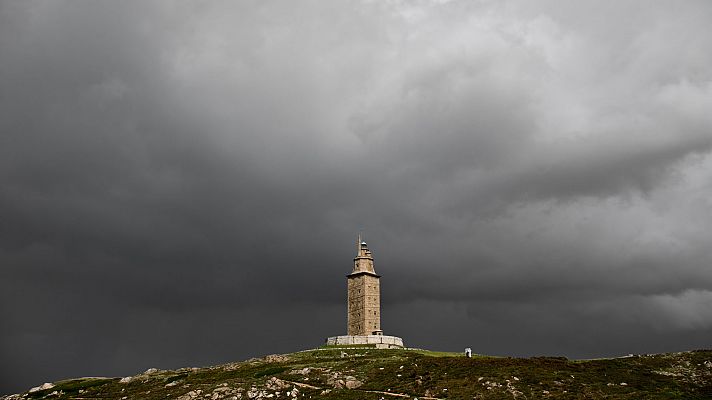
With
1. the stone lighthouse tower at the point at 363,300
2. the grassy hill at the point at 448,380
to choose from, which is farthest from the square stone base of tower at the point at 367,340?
the grassy hill at the point at 448,380

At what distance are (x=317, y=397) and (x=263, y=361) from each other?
1482 inches

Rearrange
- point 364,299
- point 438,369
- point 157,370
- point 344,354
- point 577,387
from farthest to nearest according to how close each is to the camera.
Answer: point 364,299, point 157,370, point 344,354, point 438,369, point 577,387

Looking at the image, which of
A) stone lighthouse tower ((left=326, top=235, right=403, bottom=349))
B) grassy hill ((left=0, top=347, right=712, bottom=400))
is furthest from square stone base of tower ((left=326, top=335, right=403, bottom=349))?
grassy hill ((left=0, top=347, right=712, bottom=400))

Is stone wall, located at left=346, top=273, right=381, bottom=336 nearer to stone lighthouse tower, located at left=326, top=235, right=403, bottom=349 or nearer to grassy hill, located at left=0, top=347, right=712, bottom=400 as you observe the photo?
stone lighthouse tower, located at left=326, top=235, right=403, bottom=349

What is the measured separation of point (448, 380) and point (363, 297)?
207 ft

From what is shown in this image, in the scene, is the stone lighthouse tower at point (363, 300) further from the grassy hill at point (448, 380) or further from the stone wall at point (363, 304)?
the grassy hill at point (448, 380)

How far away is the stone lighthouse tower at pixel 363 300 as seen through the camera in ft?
412

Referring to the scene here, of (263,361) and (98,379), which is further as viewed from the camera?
(98,379)

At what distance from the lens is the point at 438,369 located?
71.1 meters

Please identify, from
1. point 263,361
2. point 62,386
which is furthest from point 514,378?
point 62,386

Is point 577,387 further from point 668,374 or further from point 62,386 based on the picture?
point 62,386

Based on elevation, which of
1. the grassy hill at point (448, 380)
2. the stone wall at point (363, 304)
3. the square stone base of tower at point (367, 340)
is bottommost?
the grassy hill at point (448, 380)

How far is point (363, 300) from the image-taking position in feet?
419

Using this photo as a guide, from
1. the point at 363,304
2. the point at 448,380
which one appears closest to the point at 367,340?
the point at 363,304
